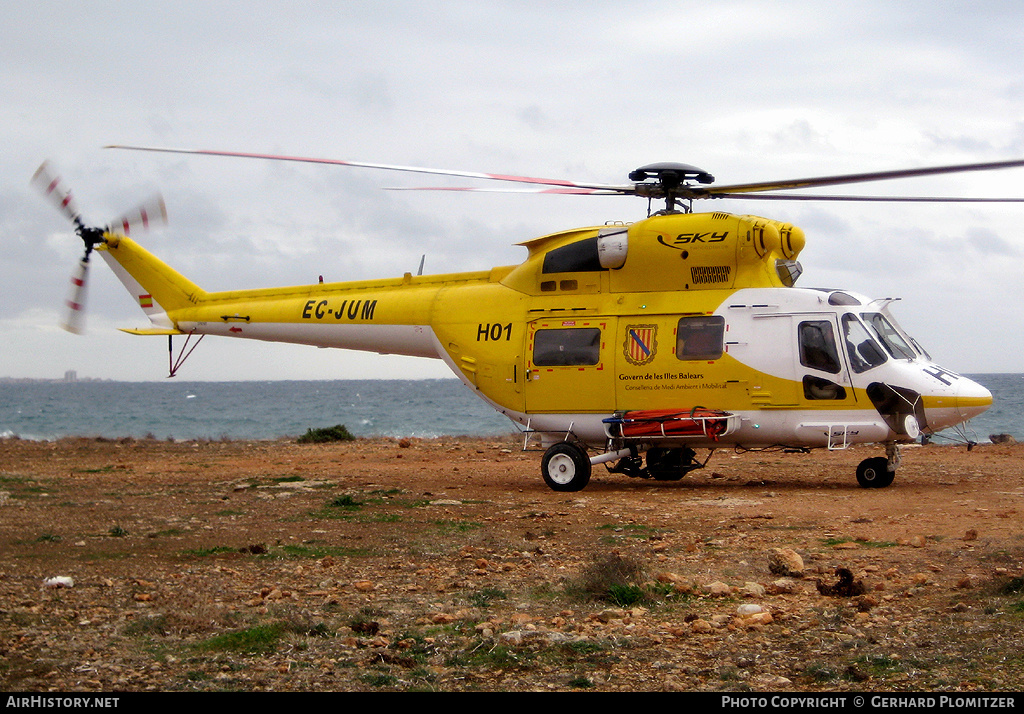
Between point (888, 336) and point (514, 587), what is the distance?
8088 millimetres

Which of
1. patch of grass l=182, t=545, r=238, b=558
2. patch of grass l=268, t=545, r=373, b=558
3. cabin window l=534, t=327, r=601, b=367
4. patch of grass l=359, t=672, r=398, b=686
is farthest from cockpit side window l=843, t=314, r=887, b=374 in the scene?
patch of grass l=359, t=672, r=398, b=686

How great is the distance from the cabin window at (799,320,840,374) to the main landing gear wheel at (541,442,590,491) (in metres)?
3.35

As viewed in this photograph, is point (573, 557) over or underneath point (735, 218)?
underneath

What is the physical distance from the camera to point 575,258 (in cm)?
1466

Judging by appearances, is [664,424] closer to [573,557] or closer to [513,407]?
[513,407]

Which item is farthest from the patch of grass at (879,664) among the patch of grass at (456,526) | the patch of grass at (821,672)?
the patch of grass at (456,526)

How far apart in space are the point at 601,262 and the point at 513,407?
254cm

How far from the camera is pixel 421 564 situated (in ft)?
28.8

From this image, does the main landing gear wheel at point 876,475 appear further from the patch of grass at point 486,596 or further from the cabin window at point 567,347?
the patch of grass at point 486,596

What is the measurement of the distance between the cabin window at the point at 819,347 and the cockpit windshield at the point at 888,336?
21.4 inches

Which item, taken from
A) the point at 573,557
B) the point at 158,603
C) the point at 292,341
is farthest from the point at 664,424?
the point at 158,603

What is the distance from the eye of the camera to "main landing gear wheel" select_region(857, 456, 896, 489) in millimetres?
13867

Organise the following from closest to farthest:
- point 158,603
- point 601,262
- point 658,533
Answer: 1. point 158,603
2. point 658,533
3. point 601,262
